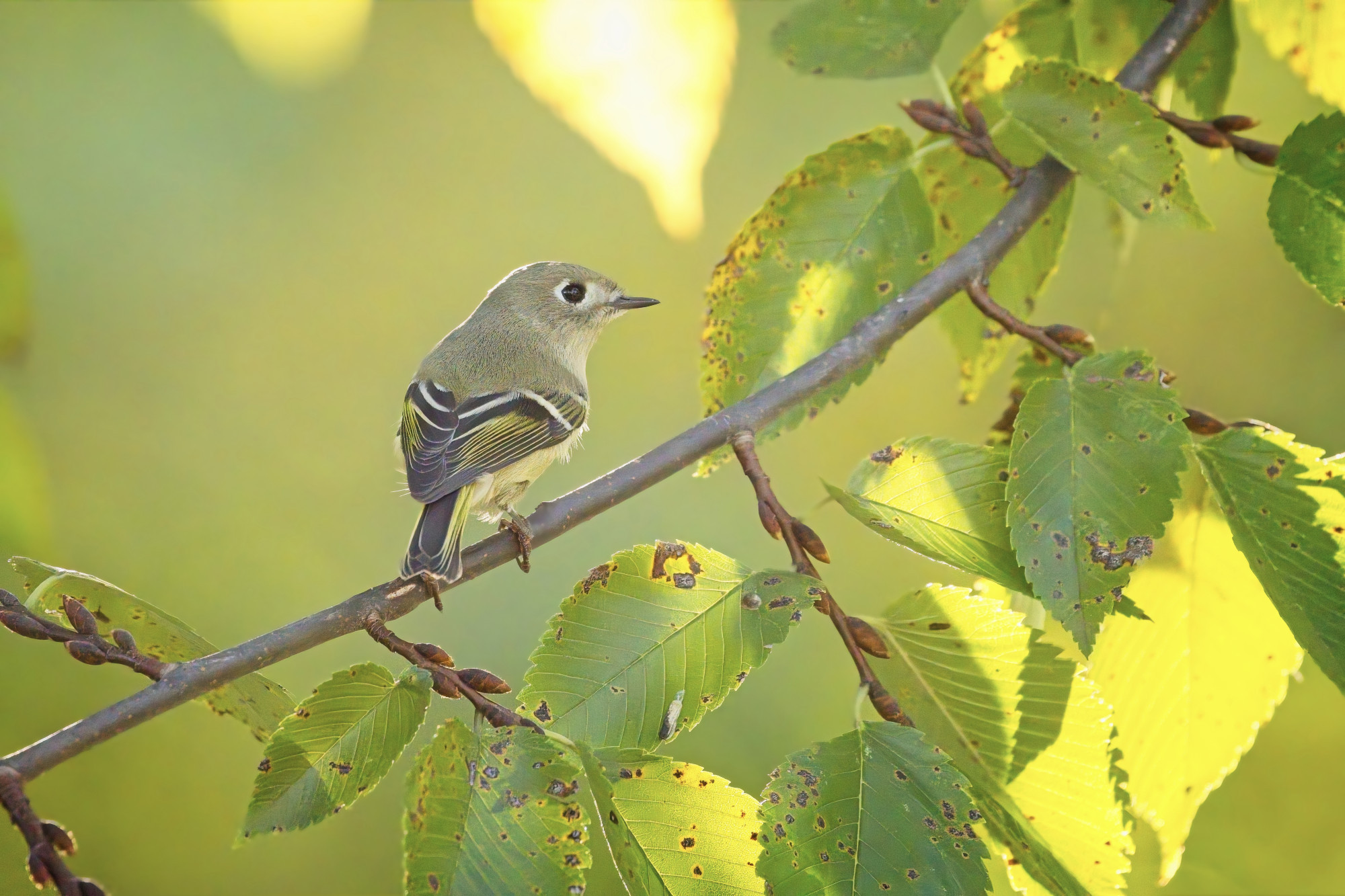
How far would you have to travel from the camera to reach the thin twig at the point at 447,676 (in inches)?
16.7

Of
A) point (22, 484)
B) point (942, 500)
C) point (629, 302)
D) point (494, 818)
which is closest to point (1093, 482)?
point (942, 500)

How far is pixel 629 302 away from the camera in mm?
1045

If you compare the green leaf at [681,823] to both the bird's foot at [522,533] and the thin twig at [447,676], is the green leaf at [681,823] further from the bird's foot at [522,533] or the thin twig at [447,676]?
the bird's foot at [522,533]

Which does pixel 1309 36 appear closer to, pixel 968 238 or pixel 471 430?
pixel 968 238

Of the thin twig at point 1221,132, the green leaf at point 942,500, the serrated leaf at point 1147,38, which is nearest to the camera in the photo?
the green leaf at point 942,500

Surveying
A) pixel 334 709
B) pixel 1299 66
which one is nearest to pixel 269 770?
pixel 334 709

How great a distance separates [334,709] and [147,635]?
0.51ft

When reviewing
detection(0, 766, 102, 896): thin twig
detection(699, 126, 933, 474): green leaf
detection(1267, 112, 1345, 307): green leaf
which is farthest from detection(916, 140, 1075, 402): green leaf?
detection(0, 766, 102, 896): thin twig

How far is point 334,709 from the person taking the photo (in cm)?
42

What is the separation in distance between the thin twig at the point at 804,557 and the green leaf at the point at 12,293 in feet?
3.27

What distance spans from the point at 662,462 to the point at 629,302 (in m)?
0.55

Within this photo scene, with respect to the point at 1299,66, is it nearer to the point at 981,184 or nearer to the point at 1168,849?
the point at 981,184

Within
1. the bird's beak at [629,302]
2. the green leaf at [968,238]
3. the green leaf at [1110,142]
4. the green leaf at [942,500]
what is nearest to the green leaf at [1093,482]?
the green leaf at [942,500]

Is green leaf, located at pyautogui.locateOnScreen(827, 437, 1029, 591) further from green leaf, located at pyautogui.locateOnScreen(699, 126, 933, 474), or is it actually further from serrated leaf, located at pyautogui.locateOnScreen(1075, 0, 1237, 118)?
serrated leaf, located at pyautogui.locateOnScreen(1075, 0, 1237, 118)
